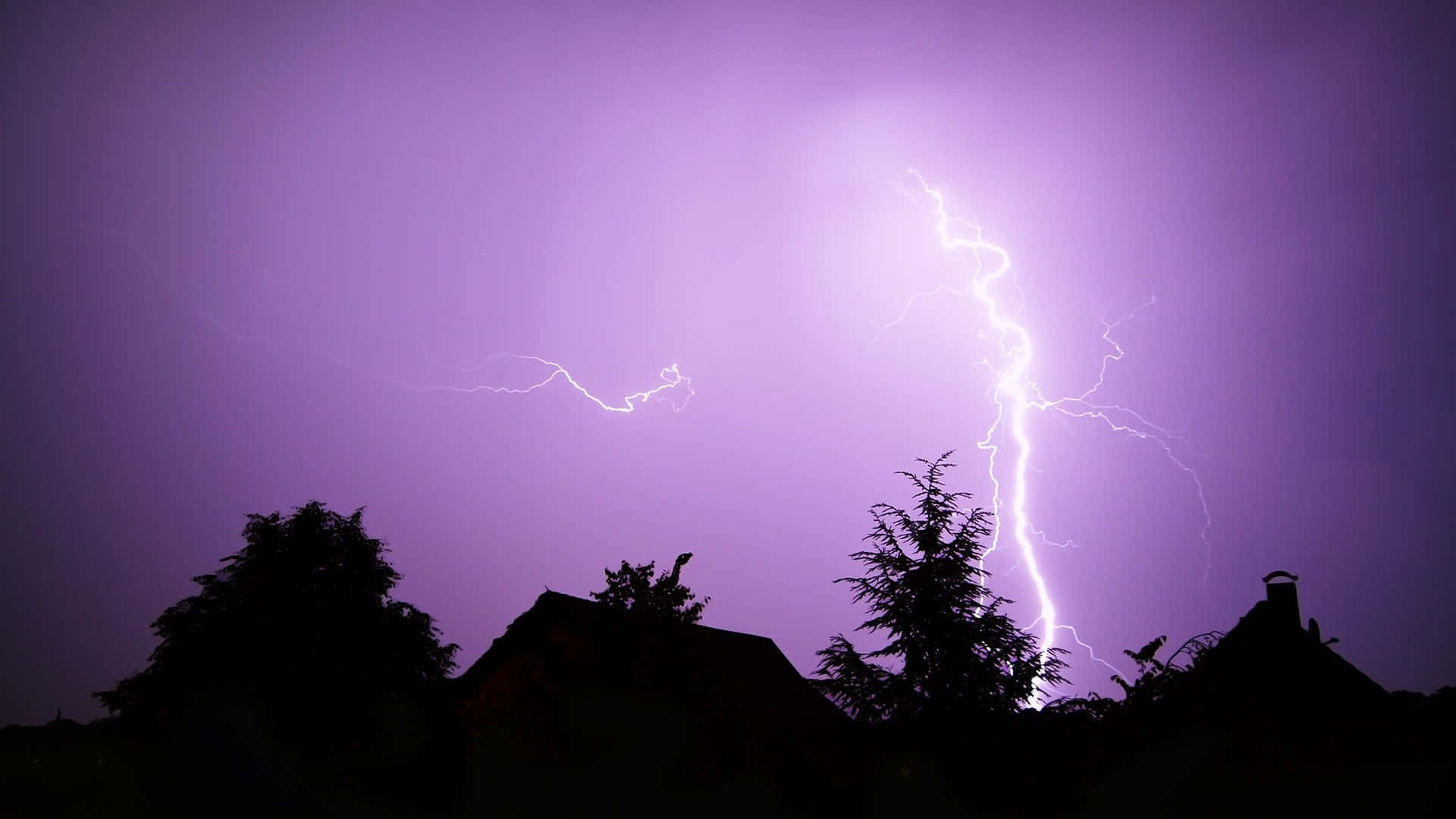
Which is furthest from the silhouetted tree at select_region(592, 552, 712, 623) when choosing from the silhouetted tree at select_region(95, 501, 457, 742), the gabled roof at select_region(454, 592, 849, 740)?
the silhouetted tree at select_region(95, 501, 457, 742)

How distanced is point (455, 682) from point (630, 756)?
1669 cm

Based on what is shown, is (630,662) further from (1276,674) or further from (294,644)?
(294,644)

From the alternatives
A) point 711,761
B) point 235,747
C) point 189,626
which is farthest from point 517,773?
point 189,626

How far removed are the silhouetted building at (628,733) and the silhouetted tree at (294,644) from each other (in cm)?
1253

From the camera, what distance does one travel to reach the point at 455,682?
22266mm

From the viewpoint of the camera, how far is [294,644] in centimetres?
2219

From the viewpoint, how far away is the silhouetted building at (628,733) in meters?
7.63

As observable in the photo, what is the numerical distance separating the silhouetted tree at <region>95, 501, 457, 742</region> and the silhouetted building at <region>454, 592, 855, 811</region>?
12.5 m

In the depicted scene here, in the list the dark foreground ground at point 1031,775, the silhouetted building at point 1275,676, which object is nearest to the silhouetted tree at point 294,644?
the dark foreground ground at point 1031,775

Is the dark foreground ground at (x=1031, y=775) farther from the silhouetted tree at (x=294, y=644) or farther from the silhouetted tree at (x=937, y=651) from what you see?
the silhouetted tree at (x=294, y=644)

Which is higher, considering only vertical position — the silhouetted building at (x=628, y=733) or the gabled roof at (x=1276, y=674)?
the gabled roof at (x=1276, y=674)

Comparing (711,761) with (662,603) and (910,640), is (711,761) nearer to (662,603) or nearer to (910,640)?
(662,603)

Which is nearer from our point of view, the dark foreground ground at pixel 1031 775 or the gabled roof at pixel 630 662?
the dark foreground ground at pixel 1031 775

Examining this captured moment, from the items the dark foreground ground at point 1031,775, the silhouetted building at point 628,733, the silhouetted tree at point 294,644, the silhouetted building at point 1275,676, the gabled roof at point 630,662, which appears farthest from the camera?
the silhouetted tree at point 294,644
